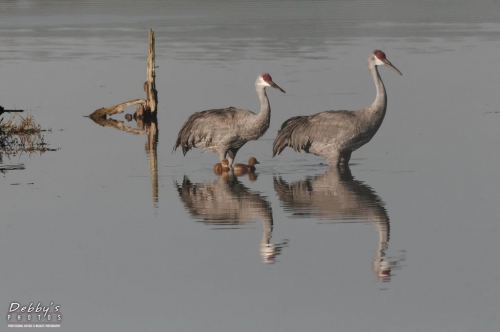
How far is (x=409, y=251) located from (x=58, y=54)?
30.4m

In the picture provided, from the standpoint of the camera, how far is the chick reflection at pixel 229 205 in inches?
592

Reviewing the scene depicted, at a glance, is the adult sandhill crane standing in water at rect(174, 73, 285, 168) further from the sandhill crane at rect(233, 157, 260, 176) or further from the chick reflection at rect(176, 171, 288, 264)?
the chick reflection at rect(176, 171, 288, 264)

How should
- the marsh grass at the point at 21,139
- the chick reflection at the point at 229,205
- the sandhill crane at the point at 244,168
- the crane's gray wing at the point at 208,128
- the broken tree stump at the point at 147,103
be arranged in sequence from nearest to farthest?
1. the chick reflection at the point at 229,205
2. the sandhill crane at the point at 244,168
3. the crane's gray wing at the point at 208,128
4. the marsh grass at the point at 21,139
5. the broken tree stump at the point at 147,103

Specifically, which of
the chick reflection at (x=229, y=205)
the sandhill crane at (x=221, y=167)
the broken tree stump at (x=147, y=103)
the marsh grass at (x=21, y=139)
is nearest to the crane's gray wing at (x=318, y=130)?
the sandhill crane at (x=221, y=167)

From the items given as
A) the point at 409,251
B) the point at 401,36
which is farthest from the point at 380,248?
the point at 401,36

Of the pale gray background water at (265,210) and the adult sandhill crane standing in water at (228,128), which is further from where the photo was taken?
the adult sandhill crane standing in water at (228,128)

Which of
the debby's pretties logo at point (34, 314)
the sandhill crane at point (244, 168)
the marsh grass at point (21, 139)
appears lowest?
the debby's pretties logo at point (34, 314)

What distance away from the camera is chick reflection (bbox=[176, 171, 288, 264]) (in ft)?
49.3

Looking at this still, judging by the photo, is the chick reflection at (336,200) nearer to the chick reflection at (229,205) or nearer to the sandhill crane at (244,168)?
the chick reflection at (229,205)

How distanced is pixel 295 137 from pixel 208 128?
130 centimetres

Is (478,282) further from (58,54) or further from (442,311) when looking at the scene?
(58,54)

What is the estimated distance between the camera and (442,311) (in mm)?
11789

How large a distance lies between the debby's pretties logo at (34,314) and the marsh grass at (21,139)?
9509 mm

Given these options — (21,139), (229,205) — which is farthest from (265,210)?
(21,139)
